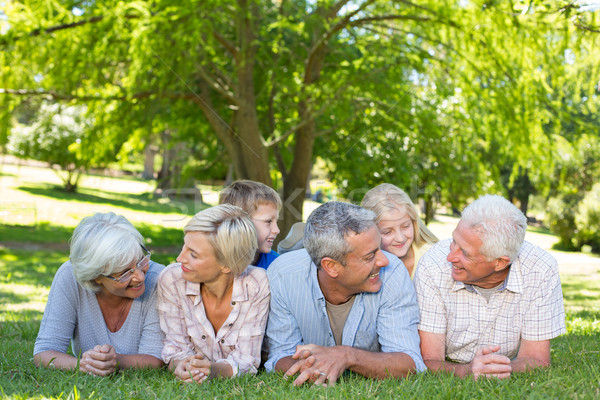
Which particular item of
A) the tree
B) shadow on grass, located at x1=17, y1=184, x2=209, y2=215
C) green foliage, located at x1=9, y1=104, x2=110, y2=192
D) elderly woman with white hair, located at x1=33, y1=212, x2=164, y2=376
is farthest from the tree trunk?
elderly woman with white hair, located at x1=33, y1=212, x2=164, y2=376

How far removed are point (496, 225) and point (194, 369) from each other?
178 centimetres

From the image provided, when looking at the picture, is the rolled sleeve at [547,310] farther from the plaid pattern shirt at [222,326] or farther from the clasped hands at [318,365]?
the plaid pattern shirt at [222,326]

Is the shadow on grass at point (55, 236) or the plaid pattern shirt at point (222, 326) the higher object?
the plaid pattern shirt at point (222, 326)

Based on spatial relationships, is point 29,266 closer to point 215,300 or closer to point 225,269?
point 215,300

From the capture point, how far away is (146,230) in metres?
17.4

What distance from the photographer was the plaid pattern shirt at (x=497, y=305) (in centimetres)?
333

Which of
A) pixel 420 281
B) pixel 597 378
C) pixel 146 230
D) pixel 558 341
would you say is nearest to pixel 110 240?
pixel 420 281

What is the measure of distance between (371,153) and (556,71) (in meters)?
5.43

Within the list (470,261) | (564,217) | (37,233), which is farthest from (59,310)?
(564,217)

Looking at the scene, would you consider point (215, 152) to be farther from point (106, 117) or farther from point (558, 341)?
point (558, 341)

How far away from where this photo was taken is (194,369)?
3232mm

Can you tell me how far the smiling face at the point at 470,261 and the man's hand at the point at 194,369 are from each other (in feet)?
4.73

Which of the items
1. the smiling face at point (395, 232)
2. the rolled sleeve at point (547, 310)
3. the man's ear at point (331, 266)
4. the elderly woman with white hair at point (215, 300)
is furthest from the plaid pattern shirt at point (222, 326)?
the rolled sleeve at point (547, 310)

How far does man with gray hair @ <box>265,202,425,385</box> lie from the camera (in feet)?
10.4
